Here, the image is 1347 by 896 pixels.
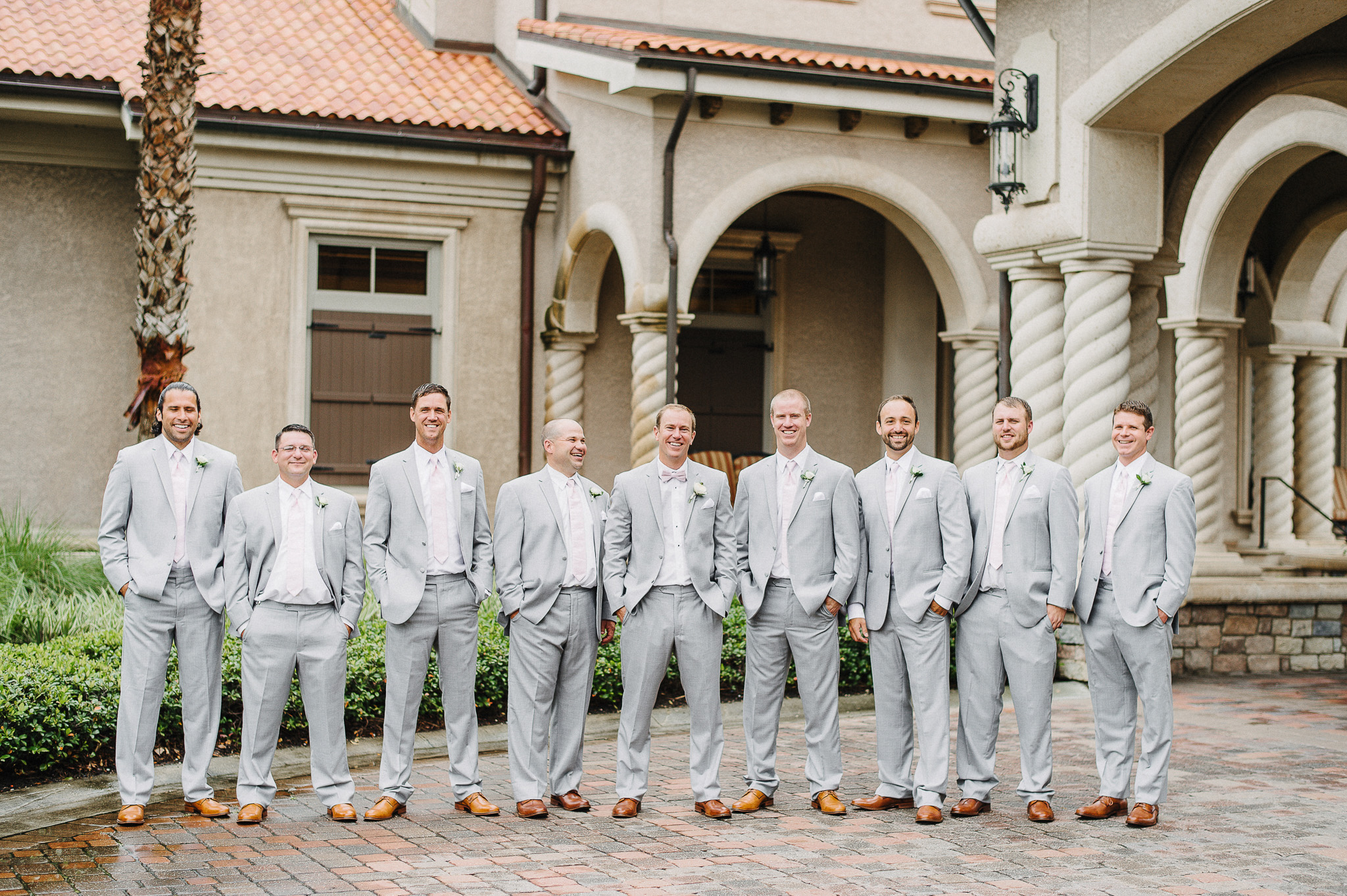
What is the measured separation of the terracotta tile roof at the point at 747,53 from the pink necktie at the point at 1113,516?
7.14 m

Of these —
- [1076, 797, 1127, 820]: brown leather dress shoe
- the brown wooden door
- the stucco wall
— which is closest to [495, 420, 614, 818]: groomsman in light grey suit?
[1076, 797, 1127, 820]: brown leather dress shoe

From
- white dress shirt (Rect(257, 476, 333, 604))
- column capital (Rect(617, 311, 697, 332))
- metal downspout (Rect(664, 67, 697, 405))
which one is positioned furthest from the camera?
column capital (Rect(617, 311, 697, 332))

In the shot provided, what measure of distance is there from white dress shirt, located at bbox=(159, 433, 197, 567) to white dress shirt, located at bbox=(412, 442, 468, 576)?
1.01 metres

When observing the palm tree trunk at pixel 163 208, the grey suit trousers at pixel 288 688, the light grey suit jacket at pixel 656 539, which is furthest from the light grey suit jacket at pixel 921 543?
the palm tree trunk at pixel 163 208

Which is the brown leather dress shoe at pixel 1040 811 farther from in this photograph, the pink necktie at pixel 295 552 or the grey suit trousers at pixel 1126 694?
the pink necktie at pixel 295 552

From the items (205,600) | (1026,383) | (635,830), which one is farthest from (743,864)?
(1026,383)

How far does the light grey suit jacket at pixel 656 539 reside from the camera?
6852 mm

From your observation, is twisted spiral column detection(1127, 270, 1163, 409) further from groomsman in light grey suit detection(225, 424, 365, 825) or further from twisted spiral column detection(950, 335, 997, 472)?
groomsman in light grey suit detection(225, 424, 365, 825)

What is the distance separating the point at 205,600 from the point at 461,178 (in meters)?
8.47

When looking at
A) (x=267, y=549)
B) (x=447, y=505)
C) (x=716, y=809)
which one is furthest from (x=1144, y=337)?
(x=267, y=549)

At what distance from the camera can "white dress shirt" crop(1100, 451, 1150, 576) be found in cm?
679

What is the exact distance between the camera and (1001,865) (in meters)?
5.85

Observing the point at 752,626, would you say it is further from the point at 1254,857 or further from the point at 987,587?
the point at 1254,857

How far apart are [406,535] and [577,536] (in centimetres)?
78
